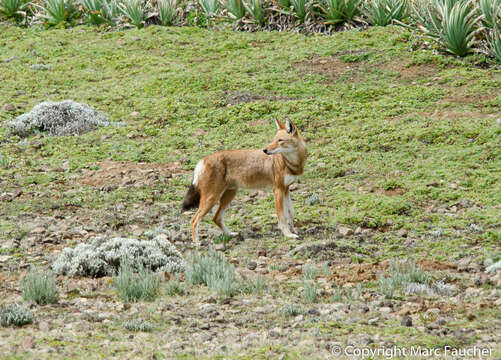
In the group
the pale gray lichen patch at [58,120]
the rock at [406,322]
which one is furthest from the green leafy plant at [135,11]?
the rock at [406,322]

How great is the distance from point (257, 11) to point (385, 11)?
11.6 ft

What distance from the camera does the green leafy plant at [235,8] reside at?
19.6m

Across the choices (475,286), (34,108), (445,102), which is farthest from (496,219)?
(34,108)

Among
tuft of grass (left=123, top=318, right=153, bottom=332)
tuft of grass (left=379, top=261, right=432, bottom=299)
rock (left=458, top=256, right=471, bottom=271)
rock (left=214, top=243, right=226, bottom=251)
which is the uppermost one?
tuft of grass (left=123, top=318, right=153, bottom=332)

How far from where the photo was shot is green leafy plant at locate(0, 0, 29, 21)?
22562 millimetres

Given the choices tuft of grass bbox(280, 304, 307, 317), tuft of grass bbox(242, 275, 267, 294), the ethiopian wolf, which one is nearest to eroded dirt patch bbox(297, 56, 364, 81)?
the ethiopian wolf

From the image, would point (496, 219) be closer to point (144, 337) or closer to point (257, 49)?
point (144, 337)

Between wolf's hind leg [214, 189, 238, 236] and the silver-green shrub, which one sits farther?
wolf's hind leg [214, 189, 238, 236]

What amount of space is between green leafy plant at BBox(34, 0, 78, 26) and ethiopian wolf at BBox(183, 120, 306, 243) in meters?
14.1

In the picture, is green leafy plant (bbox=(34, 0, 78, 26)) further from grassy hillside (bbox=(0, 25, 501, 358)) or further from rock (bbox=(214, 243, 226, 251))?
rock (bbox=(214, 243, 226, 251))

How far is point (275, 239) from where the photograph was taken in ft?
30.7

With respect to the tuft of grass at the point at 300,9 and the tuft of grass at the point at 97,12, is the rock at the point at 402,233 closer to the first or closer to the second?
the tuft of grass at the point at 300,9

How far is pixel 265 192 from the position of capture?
11422 mm

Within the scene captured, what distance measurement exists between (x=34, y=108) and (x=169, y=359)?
1043 cm
